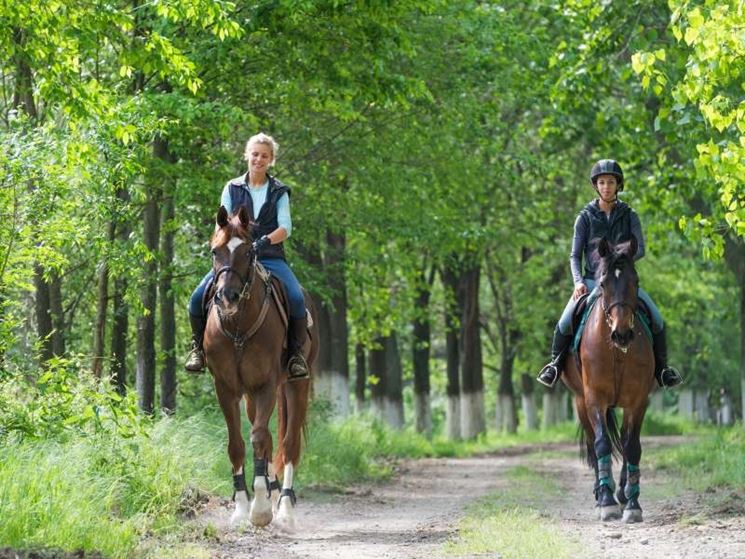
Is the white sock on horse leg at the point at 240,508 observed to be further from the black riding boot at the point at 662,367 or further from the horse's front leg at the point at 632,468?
the black riding boot at the point at 662,367

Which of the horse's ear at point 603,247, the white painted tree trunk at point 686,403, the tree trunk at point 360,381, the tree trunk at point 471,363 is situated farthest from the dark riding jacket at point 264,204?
the white painted tree trunk at point 686,403

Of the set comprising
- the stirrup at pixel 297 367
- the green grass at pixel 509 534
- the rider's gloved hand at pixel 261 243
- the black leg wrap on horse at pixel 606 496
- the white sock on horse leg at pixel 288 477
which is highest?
the rider's gloved hand at pixel 261 243

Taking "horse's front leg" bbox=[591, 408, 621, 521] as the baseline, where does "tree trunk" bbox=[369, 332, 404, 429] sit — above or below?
above

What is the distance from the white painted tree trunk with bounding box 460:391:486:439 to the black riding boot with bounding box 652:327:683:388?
2512 centimetres

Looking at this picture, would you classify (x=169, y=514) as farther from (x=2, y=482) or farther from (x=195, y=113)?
(x=195, y=113)

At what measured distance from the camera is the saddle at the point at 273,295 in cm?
1174

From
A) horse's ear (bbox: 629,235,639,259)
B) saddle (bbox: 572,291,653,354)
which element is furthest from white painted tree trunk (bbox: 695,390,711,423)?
horse's ear (bbox: 629,235,639,259)

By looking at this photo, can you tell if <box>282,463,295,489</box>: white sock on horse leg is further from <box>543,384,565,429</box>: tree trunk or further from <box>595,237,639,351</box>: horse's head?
<box>543,384,565,429</box>: tree trunk

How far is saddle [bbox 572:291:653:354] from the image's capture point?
1273 cm

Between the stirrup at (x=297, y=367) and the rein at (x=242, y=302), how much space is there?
728 mm

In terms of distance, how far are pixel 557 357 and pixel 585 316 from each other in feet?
2.28

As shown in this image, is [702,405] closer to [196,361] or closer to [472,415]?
[472,415]

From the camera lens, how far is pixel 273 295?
1195 centimetres

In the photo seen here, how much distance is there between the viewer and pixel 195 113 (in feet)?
49.7
